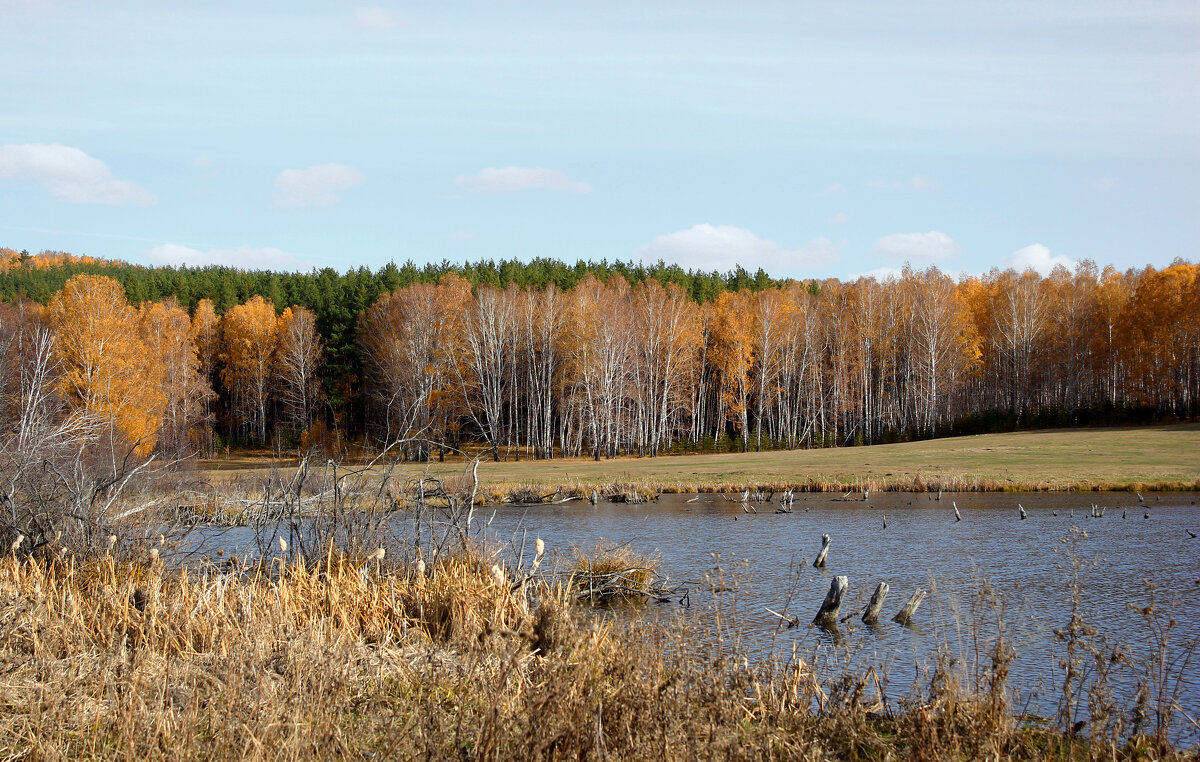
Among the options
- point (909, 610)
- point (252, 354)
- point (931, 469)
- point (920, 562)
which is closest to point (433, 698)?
point (909, 610)

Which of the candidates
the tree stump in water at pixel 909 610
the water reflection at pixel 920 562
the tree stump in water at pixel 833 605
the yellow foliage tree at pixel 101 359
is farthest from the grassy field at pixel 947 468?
the tree stump in water at pixel 833 605

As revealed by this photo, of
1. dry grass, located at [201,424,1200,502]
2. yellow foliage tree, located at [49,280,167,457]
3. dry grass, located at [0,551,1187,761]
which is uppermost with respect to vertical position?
yellow foliage tree, located at [49,280,167,457]

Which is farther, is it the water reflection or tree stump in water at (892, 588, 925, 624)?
tree stump in water at (892, 588, 925, 624)

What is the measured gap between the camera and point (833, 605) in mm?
14227

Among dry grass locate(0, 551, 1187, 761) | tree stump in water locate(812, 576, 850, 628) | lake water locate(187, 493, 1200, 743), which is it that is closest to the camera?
dry grass locate(0, 551, 1187, 761)

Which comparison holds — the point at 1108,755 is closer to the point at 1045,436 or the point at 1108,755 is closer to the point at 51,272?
the point at 1045,436

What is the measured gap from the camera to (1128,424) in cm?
6081

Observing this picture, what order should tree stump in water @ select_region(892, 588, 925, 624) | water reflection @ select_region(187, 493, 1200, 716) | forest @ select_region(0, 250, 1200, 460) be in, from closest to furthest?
water reflection @ select_region(187, 493, 1200, 716)
tree stump in water @ select_region(892, 588, 925, 624)
forest @ select_region(0, 250, 1200, 460)

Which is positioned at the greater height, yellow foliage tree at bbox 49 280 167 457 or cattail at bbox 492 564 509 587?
yellow foliage tree at bbox 49 280 167 457

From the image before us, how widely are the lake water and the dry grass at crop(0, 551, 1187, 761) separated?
935mm

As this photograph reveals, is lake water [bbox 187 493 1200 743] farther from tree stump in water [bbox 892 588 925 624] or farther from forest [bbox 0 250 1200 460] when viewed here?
forest [bbox 0 250 1200 460]

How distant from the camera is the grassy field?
121 feet

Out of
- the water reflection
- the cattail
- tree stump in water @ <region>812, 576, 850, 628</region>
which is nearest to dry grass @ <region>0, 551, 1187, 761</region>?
the cattail

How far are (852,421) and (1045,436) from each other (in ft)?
66.4
